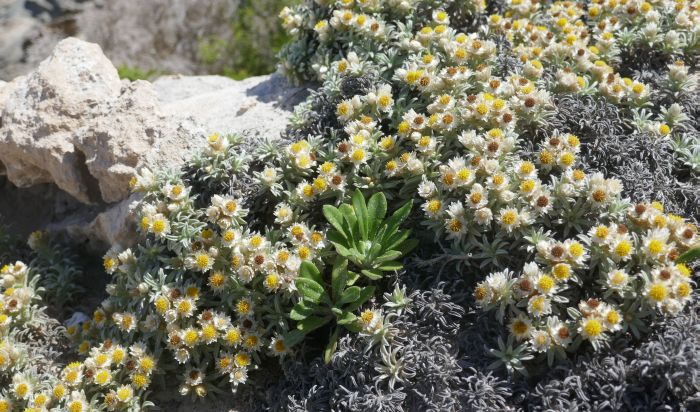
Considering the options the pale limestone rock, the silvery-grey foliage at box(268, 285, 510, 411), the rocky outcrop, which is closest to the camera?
the silvery-grey foliage at box(268, 285, 510, 411)

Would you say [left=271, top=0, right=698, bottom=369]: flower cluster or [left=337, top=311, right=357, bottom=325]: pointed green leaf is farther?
[left=337, top=311, right=357, bottom=325]: pointed green leaf

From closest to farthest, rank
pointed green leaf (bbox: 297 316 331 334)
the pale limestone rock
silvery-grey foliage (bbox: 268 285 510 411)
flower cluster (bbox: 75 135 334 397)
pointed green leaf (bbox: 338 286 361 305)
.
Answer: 1. silvery-grey foliage (bbox: 268 285 510 411)
2. pointed green leaf (bbox: 338 286 361 305)
3. pointed green leaf (bbox: 297 316 331 334)
4. flower cluster (bbox: 75 135 334 397)
5. the pale limestone rock

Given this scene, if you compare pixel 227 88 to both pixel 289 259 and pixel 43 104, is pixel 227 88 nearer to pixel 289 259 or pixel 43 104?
pixel 43 104

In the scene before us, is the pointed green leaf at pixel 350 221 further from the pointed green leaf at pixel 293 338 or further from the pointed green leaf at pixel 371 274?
the pointed green leaf at pixel 293 338

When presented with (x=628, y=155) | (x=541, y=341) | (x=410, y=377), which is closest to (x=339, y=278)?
(x=410, y=377)

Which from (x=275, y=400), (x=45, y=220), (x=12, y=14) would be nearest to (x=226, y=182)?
(x=275, y=400)

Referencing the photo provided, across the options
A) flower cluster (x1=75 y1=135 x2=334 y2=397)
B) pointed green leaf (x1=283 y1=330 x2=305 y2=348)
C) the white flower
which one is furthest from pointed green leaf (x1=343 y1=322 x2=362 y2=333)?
the white flower

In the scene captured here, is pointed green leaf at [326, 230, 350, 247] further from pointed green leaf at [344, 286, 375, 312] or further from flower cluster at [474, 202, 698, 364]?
flower cluster at [474, 202, 698, 364]

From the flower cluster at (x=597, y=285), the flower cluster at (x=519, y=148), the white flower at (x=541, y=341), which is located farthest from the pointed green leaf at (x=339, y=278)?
the white flower at (x=541, y=341)
